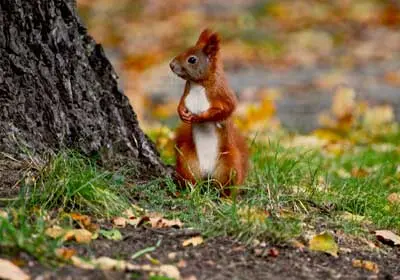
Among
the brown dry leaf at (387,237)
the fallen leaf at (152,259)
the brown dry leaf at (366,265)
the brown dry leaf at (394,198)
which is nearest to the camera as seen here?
the fallen leaf at (152,259)

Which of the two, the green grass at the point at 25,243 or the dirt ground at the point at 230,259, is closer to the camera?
the green grass at the point at 25,243

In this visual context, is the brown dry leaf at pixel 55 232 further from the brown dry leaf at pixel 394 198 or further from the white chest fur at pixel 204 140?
the brown dry leaf at pixel 394 198

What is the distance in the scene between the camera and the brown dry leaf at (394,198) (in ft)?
17.5

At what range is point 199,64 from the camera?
188 inches

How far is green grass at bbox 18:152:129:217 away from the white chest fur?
0.48 metres

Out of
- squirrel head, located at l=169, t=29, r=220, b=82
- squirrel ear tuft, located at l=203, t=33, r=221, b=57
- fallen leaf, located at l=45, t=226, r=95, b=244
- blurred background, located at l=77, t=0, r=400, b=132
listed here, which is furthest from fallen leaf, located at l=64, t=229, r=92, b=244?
blurred background, located at l=77, t=0, r=400, b=132

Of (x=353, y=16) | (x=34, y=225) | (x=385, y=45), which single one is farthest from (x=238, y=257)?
(x=353, y=16)

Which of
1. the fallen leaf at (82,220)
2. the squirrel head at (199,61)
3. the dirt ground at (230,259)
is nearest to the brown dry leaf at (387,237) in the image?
the dirt ground at (230,259)

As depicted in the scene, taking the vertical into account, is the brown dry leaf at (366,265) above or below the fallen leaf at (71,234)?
below

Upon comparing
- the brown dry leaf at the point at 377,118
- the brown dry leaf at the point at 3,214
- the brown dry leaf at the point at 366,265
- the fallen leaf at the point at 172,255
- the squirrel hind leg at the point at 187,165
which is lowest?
the brown dry leaf at the point at 366,265

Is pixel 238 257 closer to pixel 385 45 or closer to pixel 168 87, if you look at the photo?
pixel 168 87

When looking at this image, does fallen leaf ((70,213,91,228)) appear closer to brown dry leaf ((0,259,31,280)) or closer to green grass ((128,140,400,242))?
green grass ((128,140,400,242))

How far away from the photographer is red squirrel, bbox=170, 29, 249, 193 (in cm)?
474

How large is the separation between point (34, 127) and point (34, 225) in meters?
0.99
